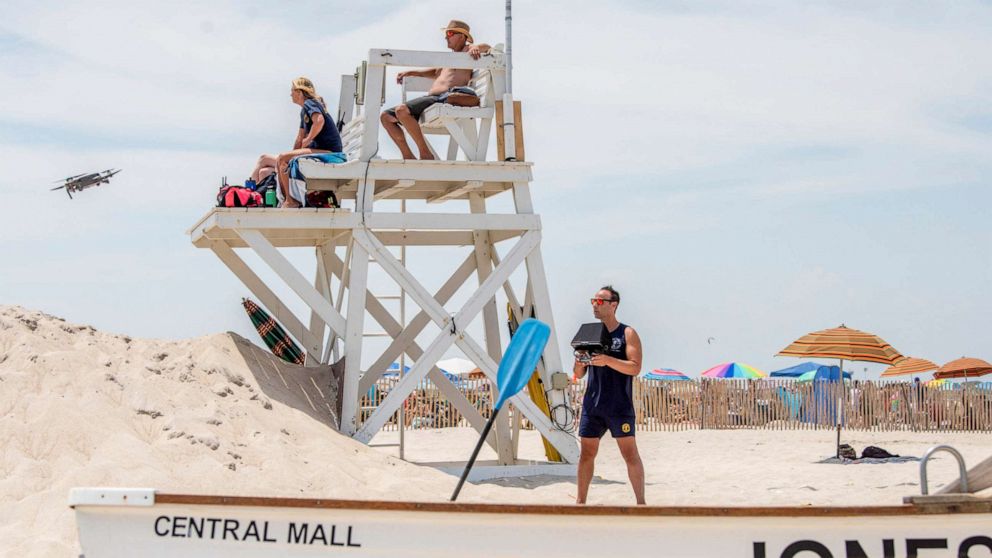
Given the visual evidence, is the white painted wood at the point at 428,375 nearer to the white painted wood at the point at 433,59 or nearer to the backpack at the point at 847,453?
the white painted wood at the point at 433,59

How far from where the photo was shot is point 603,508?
6.51 meters

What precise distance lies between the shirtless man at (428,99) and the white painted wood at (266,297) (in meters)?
2.56

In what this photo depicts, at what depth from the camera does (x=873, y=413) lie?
30156 mm

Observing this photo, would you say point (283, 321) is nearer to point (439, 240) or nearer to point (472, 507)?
point (439, 240)

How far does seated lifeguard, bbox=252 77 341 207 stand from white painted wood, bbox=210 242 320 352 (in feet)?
5.69

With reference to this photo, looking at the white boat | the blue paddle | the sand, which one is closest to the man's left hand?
the blue paddle

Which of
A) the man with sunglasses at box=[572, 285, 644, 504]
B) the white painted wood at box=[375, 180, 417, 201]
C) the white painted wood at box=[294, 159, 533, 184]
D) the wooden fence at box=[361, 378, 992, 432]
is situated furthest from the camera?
the wooden fence at box=[361, 378, 992, 432]

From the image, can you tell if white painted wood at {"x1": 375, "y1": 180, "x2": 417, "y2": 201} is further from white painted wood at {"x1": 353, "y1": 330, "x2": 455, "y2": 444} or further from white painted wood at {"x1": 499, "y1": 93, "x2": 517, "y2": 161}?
white painted wood at {"x1": 353, "y1": 330, "x2": 455, "y2": 444}

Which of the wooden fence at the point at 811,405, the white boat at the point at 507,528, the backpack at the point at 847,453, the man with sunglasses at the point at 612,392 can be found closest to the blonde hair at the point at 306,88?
the man with sunglasses at the point at 612,392

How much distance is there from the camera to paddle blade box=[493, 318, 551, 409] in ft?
24.1

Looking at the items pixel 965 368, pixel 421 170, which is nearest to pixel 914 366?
pixel 965 368

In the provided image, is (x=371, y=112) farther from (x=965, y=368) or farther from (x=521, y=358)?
(x=965, y=368)

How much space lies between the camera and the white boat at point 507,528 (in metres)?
6.48

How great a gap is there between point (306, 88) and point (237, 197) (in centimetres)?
143
